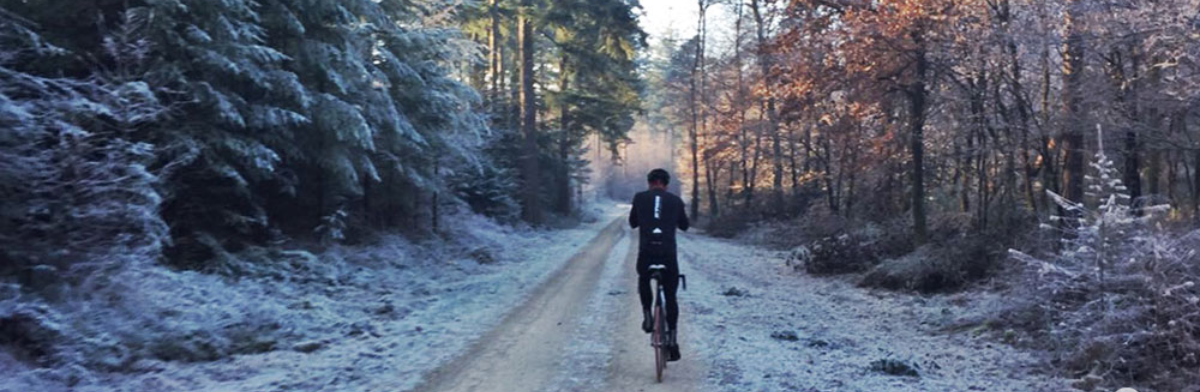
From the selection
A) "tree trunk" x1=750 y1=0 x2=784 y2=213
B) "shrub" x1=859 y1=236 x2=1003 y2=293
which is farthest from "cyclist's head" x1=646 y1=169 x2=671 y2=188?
"tree trunk" x1=750 y1=0 x2=784 y2=213

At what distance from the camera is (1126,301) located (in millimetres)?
7277

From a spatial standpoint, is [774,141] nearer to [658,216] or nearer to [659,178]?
[659,178]

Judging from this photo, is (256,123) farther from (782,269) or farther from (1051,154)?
(1051,154)

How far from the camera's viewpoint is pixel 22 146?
24.0 ft

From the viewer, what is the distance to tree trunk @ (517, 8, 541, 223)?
3050 cm

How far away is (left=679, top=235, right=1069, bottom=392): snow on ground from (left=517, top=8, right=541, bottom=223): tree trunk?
54.5 ft

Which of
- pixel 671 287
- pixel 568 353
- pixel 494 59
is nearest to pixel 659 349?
pixel 671 287

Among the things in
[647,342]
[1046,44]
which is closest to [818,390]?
[647,342]

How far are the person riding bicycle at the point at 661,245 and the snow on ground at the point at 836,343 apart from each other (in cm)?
71

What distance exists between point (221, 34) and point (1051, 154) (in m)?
15.5

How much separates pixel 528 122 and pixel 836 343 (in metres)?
23.2

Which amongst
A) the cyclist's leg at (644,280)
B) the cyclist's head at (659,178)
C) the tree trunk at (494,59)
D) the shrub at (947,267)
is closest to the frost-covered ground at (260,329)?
the cyclist's leg at (644,280)

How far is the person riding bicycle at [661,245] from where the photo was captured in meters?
7.39

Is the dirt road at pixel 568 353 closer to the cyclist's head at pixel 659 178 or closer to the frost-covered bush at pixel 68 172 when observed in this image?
the cyclist's head at pixel 659 178
